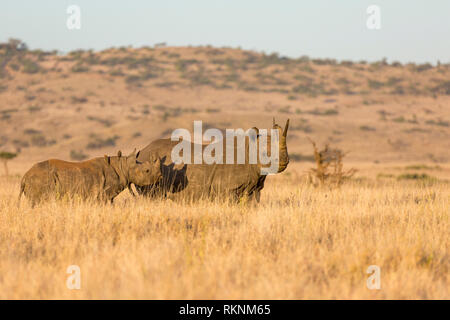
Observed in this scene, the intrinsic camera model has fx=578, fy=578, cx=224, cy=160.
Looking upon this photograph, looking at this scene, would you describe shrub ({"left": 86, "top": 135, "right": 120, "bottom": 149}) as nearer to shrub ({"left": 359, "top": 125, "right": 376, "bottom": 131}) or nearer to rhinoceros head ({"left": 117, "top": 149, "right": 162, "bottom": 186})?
shrub ({"left": 359, "top": 125, "right": 376, "bottom": 131})

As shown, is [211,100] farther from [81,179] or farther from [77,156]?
[81,179]

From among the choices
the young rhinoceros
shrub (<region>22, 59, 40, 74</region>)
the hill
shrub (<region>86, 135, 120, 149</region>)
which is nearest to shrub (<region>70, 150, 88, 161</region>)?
the hill

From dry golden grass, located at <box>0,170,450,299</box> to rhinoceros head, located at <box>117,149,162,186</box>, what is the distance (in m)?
0.41

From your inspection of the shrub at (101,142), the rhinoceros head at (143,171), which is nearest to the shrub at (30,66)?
the shrub at (101,142)

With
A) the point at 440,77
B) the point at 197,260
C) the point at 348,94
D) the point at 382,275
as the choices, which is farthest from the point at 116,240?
the point at 440,77

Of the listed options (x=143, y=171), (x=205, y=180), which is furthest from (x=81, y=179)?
(x=205, y=180)

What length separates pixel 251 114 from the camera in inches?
2115

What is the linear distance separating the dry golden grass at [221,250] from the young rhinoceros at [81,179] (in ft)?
1.51

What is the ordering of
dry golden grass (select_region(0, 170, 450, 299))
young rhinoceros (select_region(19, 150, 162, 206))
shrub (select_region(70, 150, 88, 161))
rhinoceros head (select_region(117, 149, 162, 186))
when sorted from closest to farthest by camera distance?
dry golden grass (select_region(0, 170, 450, 299)) → rhinoceros head (select_region(117, 149, 162, 186)) → young rhinoceros (select_region(19, 150, 162, 206)) → shrub (select_region(70, 150, 88, 161))

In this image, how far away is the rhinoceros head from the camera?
30.3 feet

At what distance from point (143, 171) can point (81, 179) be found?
1.05 m

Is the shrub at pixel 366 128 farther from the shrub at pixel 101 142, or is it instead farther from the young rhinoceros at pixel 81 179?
the young rhinoceros at pixel 81 179

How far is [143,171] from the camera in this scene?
9234 mm

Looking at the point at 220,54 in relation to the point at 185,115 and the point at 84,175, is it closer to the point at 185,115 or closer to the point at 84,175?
the point at 185,115
